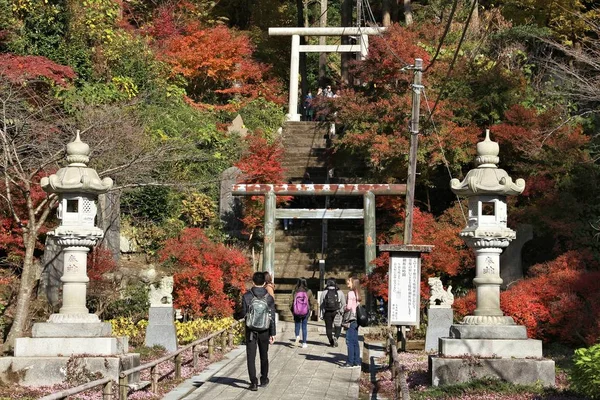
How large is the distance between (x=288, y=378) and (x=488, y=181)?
4733 mm

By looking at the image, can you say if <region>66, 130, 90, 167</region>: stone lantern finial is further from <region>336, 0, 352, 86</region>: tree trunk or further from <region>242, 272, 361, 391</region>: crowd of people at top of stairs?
<region>336, 0, 352, 86</region>: tree trunk

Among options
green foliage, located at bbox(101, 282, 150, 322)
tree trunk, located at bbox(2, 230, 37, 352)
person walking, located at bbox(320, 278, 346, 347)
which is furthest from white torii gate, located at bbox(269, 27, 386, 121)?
tree trunk, located at bbox(2, 230, 37, 352)

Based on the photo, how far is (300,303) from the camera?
72.6 ft

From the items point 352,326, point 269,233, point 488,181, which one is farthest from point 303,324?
point 269,233

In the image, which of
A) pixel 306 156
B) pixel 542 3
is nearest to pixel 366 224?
pixel 306 156

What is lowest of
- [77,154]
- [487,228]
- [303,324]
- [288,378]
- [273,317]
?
[288,378]

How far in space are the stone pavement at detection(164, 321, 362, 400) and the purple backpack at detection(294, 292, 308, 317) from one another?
2.85 feet

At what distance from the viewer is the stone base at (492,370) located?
49.4 ft

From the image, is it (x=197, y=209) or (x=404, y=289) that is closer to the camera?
(x=404, y=289)

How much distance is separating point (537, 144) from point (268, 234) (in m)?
8.18

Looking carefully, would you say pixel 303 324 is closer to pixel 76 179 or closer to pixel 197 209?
pixel 76 179

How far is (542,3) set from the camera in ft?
120

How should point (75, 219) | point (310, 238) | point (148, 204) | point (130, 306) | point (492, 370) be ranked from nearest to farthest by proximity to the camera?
point (492, 370) < point (75, 219) < point (130, 306) < point (148, 204) < point (310, 238)

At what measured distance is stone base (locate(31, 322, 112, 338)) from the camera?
1583cm
